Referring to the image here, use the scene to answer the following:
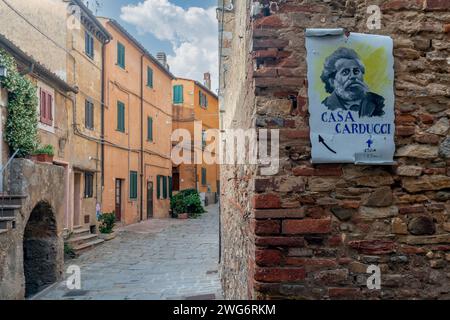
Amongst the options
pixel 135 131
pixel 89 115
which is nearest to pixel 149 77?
pixel 135 131

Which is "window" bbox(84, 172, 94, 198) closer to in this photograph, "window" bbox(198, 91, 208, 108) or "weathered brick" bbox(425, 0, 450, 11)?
"weathered brick" bbox(425, 0, 450, 11)

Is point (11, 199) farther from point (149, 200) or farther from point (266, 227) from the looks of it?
point (149, 200)

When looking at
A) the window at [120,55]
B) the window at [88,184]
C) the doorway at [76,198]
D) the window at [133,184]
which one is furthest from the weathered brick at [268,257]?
the window at [133,184]

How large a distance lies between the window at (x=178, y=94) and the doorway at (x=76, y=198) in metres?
14.2

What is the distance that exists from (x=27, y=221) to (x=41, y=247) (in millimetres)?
680

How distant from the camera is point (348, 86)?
9.32ft
